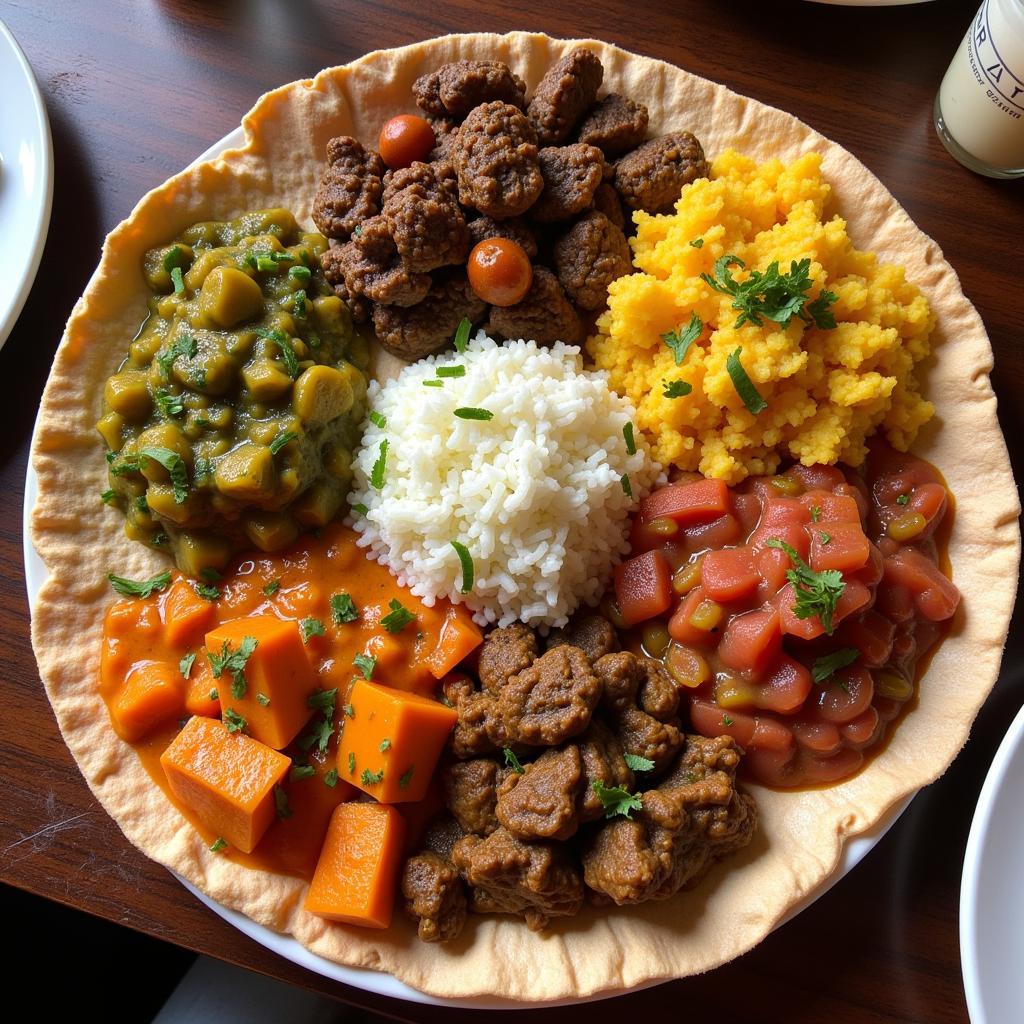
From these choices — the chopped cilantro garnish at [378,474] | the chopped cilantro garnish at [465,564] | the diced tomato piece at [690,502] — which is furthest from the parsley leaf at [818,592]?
the chopped cilantro garnish at [378,474]

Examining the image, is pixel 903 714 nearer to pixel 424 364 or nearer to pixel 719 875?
pixel 719 875

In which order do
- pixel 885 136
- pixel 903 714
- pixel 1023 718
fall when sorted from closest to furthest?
pixel 1023 718
pixel 903 714
pixel 885 136

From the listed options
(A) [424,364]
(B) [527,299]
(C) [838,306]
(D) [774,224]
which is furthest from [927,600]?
(A) [424,364]

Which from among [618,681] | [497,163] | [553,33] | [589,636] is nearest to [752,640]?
[618,681]

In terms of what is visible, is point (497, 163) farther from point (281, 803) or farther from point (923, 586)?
point (281, 803)

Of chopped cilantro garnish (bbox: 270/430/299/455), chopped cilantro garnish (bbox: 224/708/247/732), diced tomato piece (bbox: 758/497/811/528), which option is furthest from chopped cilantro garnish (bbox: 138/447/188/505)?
diced tomato piece (bbox: 758/497/811/528)

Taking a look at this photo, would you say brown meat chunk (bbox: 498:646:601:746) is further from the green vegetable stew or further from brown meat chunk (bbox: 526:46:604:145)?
brown meat chunk (bbox: 526:46:604:145)
